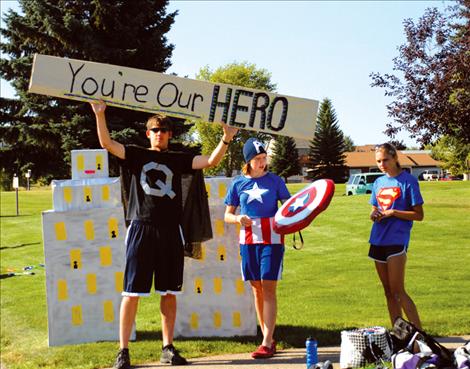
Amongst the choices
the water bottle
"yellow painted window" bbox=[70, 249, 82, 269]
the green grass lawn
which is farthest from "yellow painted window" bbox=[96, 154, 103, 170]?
the water bottle

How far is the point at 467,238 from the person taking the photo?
1430cm

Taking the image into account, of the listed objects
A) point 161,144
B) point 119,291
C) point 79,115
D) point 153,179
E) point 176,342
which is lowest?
point 176,342

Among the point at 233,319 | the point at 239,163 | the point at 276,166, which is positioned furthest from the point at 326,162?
the point at 233,319

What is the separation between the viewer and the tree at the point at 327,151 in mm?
61562

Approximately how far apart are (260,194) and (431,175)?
68793 mm

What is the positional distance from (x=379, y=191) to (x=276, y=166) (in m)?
60.1

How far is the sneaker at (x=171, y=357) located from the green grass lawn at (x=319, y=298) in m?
0.22

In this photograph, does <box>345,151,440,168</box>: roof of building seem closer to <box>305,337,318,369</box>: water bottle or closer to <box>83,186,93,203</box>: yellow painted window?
<box>83,186,93,203</box>: yellow painted window

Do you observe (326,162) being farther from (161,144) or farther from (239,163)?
(161,144)

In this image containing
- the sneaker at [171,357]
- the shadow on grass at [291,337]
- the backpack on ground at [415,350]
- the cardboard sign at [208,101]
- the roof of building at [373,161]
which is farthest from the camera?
the roof of building at [373,161]

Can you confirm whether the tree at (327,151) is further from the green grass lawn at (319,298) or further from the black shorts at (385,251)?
the black shorts at (385,251)

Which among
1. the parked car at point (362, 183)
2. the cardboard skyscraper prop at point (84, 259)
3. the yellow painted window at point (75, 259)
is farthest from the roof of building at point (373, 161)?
the yellow painted window at point (75, 259)

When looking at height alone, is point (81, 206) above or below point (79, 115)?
below

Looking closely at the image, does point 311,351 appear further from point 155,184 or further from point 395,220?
point 155,184
